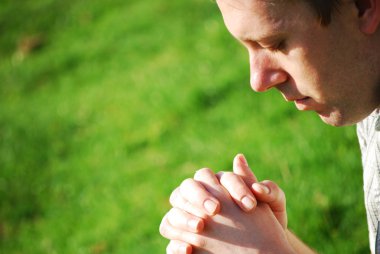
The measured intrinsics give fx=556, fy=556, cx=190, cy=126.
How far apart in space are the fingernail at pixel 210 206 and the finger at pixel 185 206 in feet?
0.10

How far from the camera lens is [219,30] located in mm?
6980

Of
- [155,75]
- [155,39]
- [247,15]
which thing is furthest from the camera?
[155,39]

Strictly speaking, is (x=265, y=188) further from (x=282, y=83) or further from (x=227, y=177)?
(x=282, y=83)

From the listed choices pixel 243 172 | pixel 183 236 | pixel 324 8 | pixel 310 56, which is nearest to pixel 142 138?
pixel 243 172

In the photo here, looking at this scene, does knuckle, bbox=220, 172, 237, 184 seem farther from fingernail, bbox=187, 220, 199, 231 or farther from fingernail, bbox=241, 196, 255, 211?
fingernail, bbox=187, 220, 199, 231

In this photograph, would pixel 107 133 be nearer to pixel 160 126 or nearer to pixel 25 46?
pixel 160 126

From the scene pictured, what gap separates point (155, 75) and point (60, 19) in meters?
3.65

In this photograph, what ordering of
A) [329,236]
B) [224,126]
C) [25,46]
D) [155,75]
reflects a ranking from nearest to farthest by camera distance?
1. [329,236]
2. [224,126]
3. [155,75]
4. [25,46]

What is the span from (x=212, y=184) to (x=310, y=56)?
619mm

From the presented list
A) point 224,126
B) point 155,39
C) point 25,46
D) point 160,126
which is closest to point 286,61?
point 224,126

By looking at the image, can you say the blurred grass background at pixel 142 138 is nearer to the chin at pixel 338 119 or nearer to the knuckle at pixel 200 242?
the chin at pixel 338 119

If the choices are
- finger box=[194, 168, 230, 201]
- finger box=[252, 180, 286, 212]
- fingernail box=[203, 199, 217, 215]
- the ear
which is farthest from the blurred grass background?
the ear

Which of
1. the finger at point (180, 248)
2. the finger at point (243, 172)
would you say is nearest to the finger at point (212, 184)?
the finger at point (243, 172)

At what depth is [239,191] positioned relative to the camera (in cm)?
212
